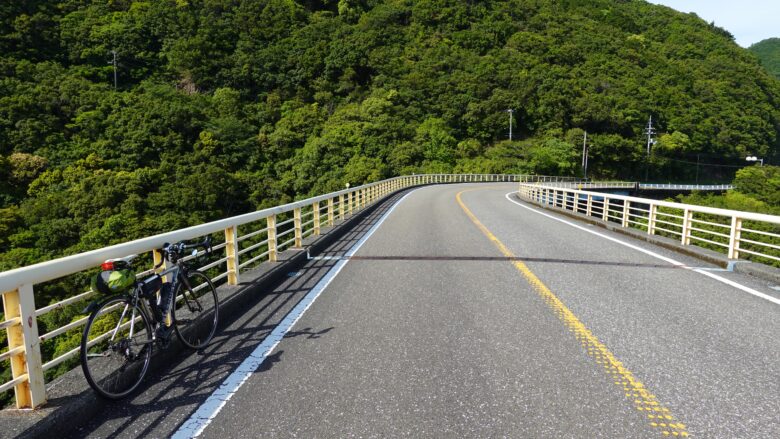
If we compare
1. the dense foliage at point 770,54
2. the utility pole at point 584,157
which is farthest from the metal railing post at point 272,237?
the dense foliage at point 770,54

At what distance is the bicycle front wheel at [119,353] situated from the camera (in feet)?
10.8

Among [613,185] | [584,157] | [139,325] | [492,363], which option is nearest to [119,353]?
[139,325]

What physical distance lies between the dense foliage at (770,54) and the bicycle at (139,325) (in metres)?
223

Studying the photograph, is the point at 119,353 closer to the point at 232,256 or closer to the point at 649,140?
the point at 232,256

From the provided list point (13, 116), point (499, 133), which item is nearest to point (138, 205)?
point (13, 116)

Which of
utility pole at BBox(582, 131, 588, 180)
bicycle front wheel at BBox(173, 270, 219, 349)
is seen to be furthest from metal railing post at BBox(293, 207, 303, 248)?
utility pole at BBox(582, 131, 588, 180)

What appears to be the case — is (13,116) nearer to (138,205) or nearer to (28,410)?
(138,205)

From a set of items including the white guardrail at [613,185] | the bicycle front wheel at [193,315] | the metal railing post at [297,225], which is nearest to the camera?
the bicycle front wheel at [193,315]

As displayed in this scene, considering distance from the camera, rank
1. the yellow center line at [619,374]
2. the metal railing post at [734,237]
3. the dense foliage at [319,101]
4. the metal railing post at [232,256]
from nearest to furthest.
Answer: the yellow center line at [619,374]
the metal railing post at [232,256]
the metal railing post at [734,237]
the dense foliage at [319,101]

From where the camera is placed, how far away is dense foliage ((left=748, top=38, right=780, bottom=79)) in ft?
575

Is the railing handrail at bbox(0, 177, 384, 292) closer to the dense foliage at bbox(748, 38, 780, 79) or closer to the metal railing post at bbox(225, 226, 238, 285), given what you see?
the metal railing post at bbox(225, 226, 238, 285)

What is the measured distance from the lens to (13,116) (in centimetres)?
6581

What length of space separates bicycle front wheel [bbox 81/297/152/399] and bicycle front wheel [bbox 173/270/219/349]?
477 millimetres

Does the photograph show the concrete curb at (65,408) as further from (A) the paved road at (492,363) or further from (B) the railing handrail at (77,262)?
(B) the railing handrail at (77,262)
